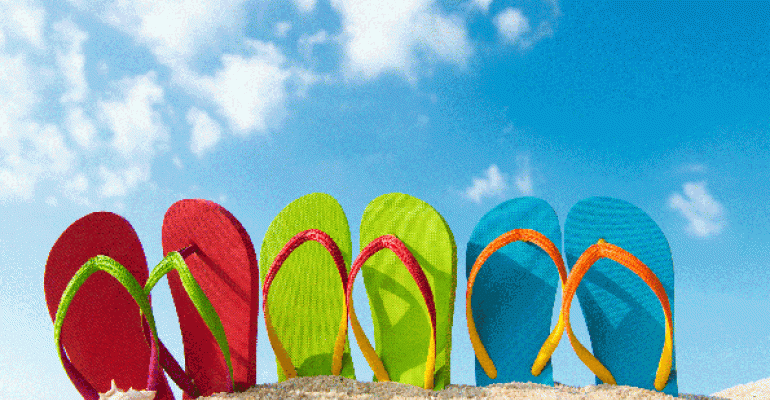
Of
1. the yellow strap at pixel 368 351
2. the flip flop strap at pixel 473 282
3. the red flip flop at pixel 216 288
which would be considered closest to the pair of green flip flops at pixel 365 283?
the yellow strap at pixel 368 351

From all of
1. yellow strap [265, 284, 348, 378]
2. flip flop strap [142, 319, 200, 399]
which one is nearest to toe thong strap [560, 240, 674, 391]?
yellow strap [265, 284, 348, 378]

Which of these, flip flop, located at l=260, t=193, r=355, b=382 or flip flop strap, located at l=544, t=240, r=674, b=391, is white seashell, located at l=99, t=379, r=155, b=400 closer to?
flip flop, located at l=260, t=193, r=355, b=382

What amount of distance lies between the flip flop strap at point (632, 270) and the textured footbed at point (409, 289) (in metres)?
1.04

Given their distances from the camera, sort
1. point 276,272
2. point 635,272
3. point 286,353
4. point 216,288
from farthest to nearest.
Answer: point 276,272 → point 286,353 → point 635,272 → point 216,288

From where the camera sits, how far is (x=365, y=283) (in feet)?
18.4

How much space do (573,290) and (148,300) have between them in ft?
11.9

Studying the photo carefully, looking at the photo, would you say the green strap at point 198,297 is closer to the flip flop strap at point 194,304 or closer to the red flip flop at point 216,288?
the flip flop strap at point 194,304

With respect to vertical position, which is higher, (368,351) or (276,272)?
(276,272)

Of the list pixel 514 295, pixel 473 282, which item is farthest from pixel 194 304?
pixel 514 295

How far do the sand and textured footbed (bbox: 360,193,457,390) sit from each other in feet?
0.96

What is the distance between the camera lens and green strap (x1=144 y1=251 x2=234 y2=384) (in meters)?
4.63

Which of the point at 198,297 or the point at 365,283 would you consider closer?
the point at 198,297

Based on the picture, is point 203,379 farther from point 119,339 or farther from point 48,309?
point 48,309

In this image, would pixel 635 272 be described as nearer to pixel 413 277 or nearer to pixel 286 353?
pixel 413 277
